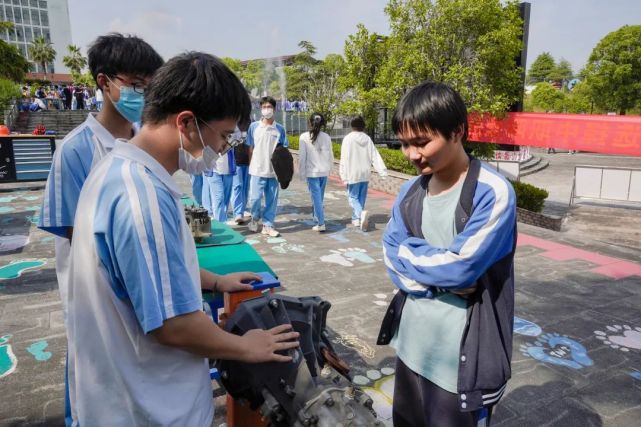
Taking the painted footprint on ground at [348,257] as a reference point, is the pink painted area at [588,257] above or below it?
below

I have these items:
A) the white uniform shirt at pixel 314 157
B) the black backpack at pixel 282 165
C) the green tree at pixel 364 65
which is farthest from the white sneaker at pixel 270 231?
the green tree at pixel 364 65

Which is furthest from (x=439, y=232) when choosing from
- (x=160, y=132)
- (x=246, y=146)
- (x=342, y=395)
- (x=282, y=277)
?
(x=246, y=146)

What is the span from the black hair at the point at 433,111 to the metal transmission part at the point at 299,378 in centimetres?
74

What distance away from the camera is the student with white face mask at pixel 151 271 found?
108cm

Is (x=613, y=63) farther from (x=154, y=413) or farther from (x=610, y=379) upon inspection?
(x=154, y=413)

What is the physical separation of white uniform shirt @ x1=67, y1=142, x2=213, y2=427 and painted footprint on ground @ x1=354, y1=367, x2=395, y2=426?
1.75m

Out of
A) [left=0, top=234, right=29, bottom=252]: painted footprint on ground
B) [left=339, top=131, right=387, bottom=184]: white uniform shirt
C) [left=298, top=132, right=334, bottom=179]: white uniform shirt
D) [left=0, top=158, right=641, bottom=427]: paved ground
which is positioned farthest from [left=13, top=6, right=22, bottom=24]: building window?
[left=339, top=131, right=387, bottom=184]: white uniform shirt

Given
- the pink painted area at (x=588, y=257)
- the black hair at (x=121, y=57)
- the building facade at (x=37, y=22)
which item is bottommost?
the pink painted area at (x=588, y=257)

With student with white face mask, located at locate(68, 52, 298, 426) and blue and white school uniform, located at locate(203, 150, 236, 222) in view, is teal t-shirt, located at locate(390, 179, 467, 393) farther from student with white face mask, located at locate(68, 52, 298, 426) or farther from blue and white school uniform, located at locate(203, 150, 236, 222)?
blue and white school uniform, located at locate(203, 150, 236, 222)

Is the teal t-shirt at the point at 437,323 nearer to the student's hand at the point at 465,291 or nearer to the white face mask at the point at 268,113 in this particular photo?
the student's hand at the point at 465,291

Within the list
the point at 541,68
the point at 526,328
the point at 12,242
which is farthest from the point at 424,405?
the point at 541,68

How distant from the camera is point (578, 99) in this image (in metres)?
32.9

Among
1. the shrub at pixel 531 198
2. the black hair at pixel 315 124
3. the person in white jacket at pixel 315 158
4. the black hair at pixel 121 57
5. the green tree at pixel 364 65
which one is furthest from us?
the green tree at pixel 364 65

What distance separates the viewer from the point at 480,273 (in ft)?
4.98
